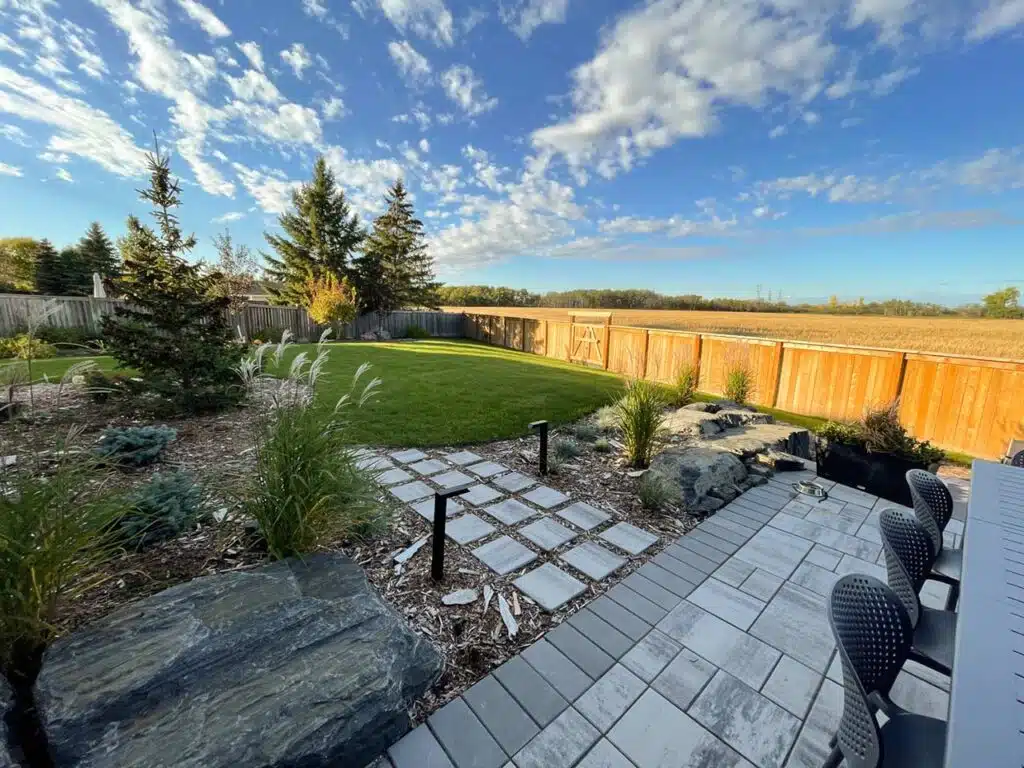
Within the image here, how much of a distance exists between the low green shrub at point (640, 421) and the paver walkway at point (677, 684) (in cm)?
146

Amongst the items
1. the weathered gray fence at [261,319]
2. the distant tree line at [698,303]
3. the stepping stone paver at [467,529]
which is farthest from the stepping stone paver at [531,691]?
the distant tree line at [698,303]

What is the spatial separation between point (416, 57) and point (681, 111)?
15.1ft

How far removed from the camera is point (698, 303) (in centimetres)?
1662

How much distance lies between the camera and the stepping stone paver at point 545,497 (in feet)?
10.6

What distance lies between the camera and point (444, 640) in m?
1.86

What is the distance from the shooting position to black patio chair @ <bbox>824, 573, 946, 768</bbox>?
0.96 m

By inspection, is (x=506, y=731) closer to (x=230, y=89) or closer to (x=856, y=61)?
(x=856, y=61)

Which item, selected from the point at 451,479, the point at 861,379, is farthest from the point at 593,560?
the point at 861,379

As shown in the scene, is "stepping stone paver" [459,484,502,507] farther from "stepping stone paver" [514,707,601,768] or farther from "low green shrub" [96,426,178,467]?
"low green shrub" [96,426,178,467]

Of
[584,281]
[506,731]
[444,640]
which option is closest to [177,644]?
[444,640]

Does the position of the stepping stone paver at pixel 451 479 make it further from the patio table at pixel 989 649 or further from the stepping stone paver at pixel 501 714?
the patio table at pixel 989 649

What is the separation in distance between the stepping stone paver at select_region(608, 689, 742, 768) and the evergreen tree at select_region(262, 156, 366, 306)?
18.8m

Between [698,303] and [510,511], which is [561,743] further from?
[698,303]

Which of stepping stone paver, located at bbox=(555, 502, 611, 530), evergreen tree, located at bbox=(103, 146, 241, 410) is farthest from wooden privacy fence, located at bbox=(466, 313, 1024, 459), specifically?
evergreen tree, located at bbox=(103, 146, 241, 410)
